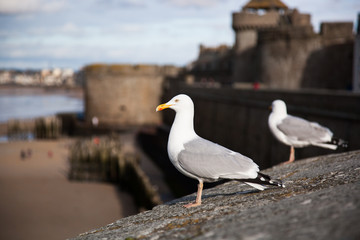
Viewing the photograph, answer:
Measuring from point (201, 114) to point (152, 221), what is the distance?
21.6 m

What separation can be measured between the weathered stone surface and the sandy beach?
40.5 ft

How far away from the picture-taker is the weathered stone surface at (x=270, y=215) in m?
2.30

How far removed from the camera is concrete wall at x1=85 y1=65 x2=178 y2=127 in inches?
1548

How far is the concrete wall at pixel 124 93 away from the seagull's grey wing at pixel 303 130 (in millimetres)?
32946

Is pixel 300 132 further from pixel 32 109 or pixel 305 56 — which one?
pixel 32 109

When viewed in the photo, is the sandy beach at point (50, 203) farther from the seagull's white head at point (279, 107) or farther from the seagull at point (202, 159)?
the seagull at point (202, 159)

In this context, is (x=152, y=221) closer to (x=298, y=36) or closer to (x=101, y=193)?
(x=101, y=193)

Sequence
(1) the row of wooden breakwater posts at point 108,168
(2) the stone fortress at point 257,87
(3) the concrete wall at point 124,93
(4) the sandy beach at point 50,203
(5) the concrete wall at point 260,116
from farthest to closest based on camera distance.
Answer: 1. (3) the concrete wall at point 124,93
2. (1) the row of wooden breakwater posts at point 108,168
3. (4) the sandy beach at point 50,203
4. (2) the stone fortress at point 257,87
5. (5) the concrete wall at point 260,116

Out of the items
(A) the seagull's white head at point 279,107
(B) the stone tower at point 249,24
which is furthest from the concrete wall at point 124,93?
(A) the seagull's white head at point 279,107

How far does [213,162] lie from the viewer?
395cm

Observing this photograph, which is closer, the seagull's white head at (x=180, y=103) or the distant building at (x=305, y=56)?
the seagull's white head at (x=180, y=103)

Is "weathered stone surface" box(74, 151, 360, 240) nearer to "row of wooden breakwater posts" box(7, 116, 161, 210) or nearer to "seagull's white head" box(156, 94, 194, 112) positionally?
"seagull's white head" box(156, 94, 194, 112)

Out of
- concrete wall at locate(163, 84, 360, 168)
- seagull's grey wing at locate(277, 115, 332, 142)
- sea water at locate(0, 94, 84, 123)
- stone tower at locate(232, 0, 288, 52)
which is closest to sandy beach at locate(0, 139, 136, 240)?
concrete wall at locate(163, 84, 360, 168)

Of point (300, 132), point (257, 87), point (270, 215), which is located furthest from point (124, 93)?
point (270, 215)
